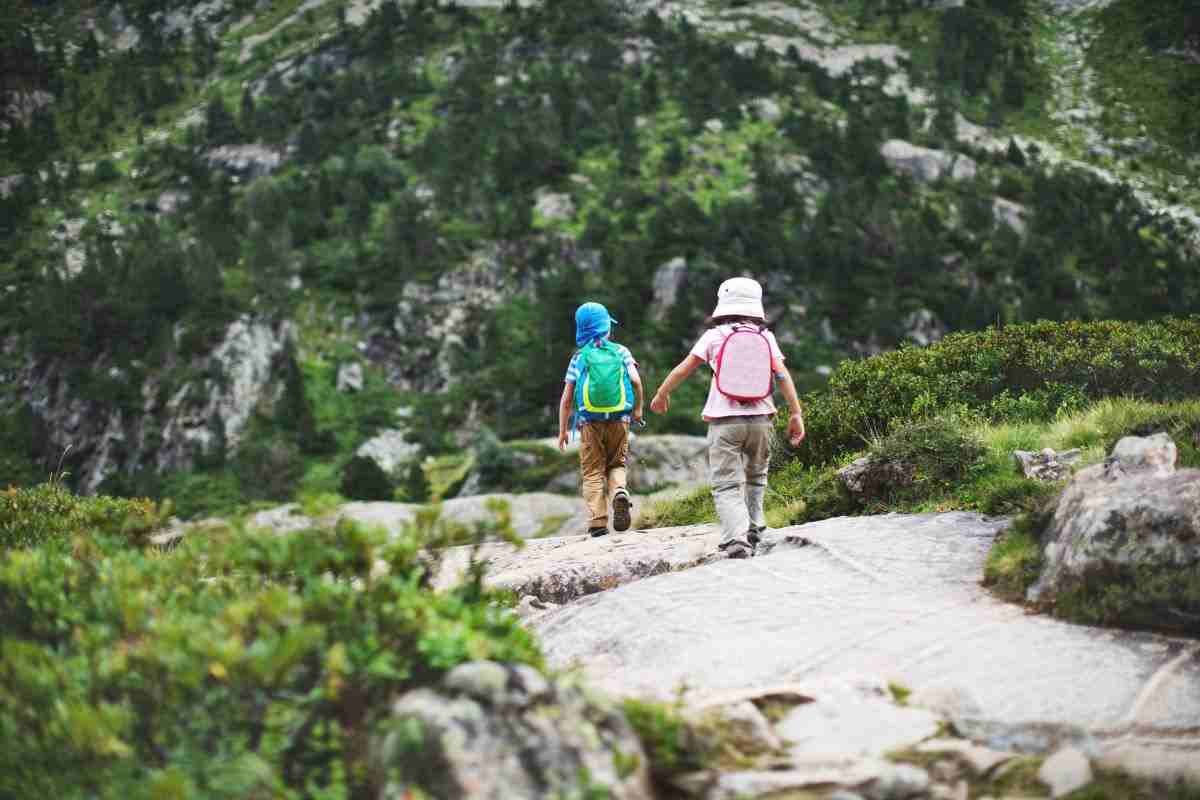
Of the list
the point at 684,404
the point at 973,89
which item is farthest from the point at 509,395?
the point at 973,89

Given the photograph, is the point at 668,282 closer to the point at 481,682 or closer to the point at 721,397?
the point at 721,397

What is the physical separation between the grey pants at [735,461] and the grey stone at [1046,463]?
2.24 m

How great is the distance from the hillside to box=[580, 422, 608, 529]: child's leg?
18.6 meters

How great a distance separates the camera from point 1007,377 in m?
11.7

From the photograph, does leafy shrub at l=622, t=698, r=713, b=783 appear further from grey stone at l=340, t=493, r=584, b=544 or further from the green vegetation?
the green vegetation

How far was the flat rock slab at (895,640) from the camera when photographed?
460 centimetres

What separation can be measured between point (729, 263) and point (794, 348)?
5092 mm

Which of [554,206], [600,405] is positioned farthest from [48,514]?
[554,206]

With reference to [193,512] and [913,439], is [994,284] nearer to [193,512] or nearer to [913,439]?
[193,512]

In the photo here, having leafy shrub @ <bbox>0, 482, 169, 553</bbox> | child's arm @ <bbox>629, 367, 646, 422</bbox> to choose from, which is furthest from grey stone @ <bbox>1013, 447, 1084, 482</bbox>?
leafy shrub @ <bbox>0, 482, 169, 553</bbox>

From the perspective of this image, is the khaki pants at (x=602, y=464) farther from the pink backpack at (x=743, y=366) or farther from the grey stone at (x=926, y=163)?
the grey stone at (x=926, y=163)

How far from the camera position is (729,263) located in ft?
145

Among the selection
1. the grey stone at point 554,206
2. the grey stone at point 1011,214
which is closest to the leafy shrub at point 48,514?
the grey stone at point 554,206

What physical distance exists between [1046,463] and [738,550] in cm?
282
